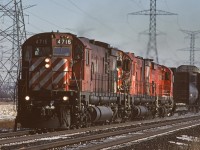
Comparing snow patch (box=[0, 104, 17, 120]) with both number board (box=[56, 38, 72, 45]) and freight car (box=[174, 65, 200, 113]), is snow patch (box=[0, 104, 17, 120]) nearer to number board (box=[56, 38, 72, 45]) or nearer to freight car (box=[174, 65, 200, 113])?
number board (box=[56, 38, 72, 45])

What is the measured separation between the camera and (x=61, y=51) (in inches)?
788

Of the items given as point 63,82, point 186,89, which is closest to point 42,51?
point 63,82

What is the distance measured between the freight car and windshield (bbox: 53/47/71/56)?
23.8m

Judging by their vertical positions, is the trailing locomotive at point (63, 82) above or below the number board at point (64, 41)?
below

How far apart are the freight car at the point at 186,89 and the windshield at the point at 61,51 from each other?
23812 millimetres

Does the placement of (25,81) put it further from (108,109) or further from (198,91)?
(198,91)

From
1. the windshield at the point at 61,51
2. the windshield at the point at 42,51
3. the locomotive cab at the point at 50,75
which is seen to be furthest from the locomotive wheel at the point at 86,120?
the windshield at the point at 42,51

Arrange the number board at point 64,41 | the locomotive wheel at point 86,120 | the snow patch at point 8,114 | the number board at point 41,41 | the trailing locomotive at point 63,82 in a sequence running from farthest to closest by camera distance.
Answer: the snow patch at point 8,114 < the locomotive wheel at point 86,120 < the number board at point 41,41 < the number board at point 64,41 < the trailing locomotive at point 63,82

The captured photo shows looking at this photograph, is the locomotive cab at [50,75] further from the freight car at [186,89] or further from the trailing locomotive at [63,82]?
the freight car at [186,89]

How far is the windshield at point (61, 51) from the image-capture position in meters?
19.9

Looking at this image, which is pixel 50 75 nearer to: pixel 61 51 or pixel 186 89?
pixel 61 51

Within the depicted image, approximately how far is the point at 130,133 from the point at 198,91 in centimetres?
3070

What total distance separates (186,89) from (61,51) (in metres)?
26.0

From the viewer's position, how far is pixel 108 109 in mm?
23219
